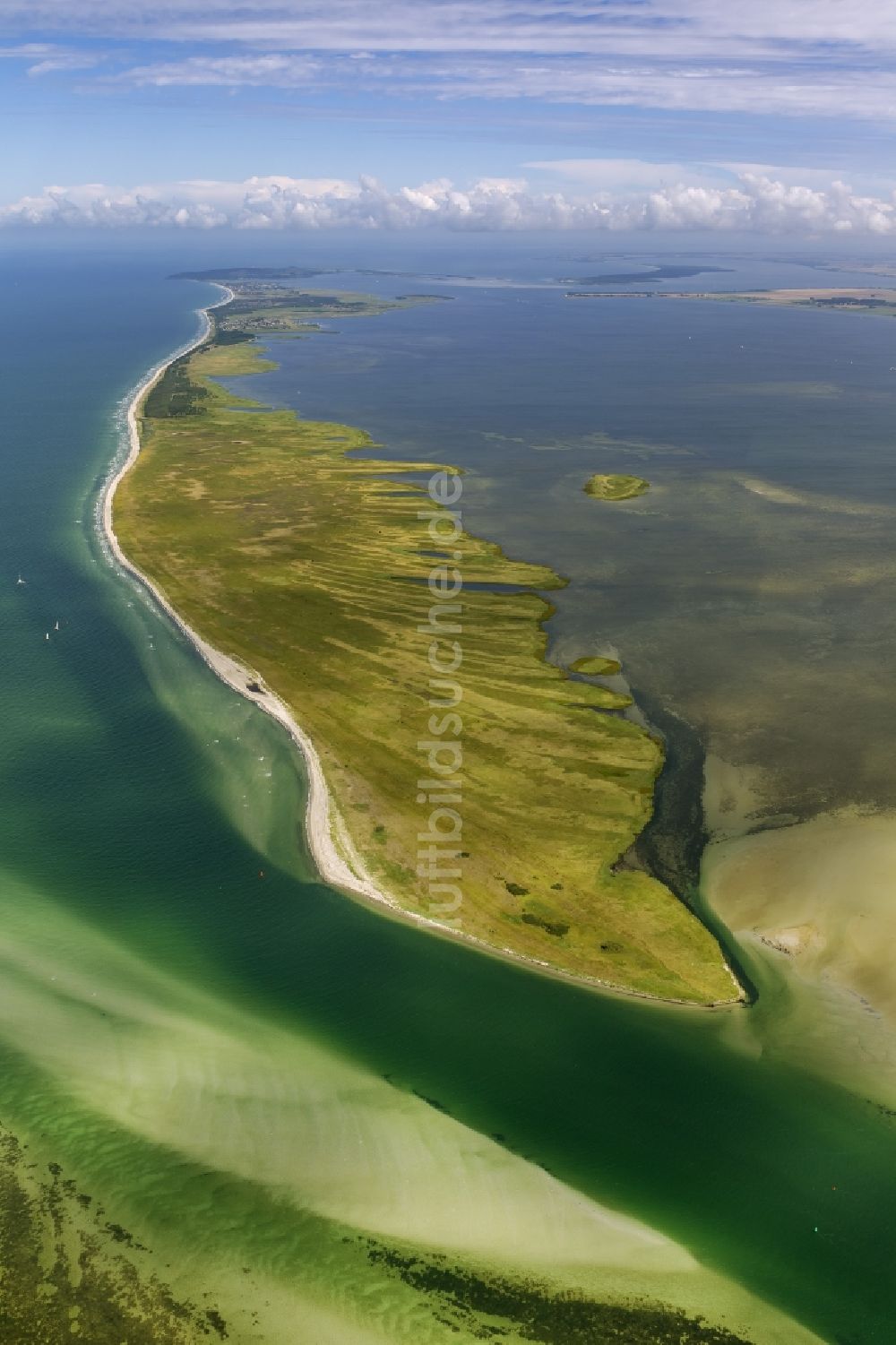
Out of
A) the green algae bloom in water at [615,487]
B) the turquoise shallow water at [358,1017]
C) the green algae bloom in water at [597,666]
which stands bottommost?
the turquoise shallow water at [358,1017]

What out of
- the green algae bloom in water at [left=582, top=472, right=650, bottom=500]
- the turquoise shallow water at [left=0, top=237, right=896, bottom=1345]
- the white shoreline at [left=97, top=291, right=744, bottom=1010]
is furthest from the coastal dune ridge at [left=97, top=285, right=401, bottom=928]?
the green algae bloom in water at [left=582, top=472, right=650, bottom=500]

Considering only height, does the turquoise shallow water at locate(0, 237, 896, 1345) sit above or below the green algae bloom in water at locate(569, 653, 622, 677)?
below

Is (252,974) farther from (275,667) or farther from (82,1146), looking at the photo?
(275,667)

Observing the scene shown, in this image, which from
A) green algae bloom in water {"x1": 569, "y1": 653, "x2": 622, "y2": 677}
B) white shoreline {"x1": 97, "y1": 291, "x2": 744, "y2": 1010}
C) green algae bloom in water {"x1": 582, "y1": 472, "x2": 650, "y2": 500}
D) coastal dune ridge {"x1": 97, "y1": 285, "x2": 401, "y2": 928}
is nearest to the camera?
white shoreline {"x1": 97, "y1": 291, "x2": 744, "y2": 1010}

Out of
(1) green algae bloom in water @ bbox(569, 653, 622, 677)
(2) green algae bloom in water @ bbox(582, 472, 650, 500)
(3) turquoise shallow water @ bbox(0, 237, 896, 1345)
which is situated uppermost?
(2) green algae bloom in water @ bbox(582, 472, 650, 500)

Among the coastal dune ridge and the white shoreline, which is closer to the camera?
the white shoreline

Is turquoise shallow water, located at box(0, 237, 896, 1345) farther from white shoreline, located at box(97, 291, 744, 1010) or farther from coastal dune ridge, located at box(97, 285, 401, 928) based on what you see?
coastal dune ridge, located at box(97, 285, 401, 928)

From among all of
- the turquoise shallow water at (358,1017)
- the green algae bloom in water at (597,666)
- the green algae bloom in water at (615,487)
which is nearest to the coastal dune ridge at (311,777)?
the turquoise shallow water at (358,1017)

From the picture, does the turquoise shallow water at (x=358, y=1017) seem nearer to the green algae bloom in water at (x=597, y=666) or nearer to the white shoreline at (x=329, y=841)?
the white shoreline at (x=329, y=841)

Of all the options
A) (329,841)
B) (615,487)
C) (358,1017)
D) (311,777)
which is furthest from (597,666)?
(615,487)
